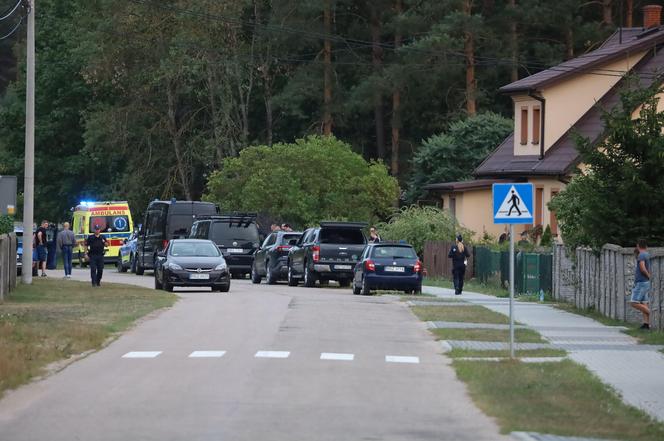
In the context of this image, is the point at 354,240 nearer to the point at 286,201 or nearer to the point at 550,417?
the point at 286,201

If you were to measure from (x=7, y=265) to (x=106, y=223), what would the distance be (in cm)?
3216

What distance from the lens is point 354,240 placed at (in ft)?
144

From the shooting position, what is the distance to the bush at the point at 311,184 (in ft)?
202

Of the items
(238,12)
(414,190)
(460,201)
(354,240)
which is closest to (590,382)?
(354,240)

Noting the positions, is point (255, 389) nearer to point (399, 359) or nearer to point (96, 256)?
point (399, 359)

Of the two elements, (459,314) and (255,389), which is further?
(459,314)

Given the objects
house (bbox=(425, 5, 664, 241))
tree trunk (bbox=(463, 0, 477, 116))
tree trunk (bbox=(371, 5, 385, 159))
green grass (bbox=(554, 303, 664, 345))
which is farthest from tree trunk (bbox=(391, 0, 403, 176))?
green grass (bbox=(554, 303, 664, 345))

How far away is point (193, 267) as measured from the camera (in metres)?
38.4

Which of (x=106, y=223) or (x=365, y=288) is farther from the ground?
(x=106, y=223)

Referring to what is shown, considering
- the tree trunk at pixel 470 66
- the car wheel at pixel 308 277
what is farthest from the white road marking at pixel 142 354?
the tree trunk at pixel 470 66

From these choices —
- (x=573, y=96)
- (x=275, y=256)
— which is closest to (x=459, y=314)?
(x=275, y=256)

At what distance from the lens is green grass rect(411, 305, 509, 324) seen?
2839 cm

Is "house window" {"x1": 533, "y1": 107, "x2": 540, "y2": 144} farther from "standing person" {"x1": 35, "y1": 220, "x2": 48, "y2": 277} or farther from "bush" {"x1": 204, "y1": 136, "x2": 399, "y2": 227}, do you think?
"standing person" {"x1": 35, "y1": 220, "x2": 48, "y2": 277}

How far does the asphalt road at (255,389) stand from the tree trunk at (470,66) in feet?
133
